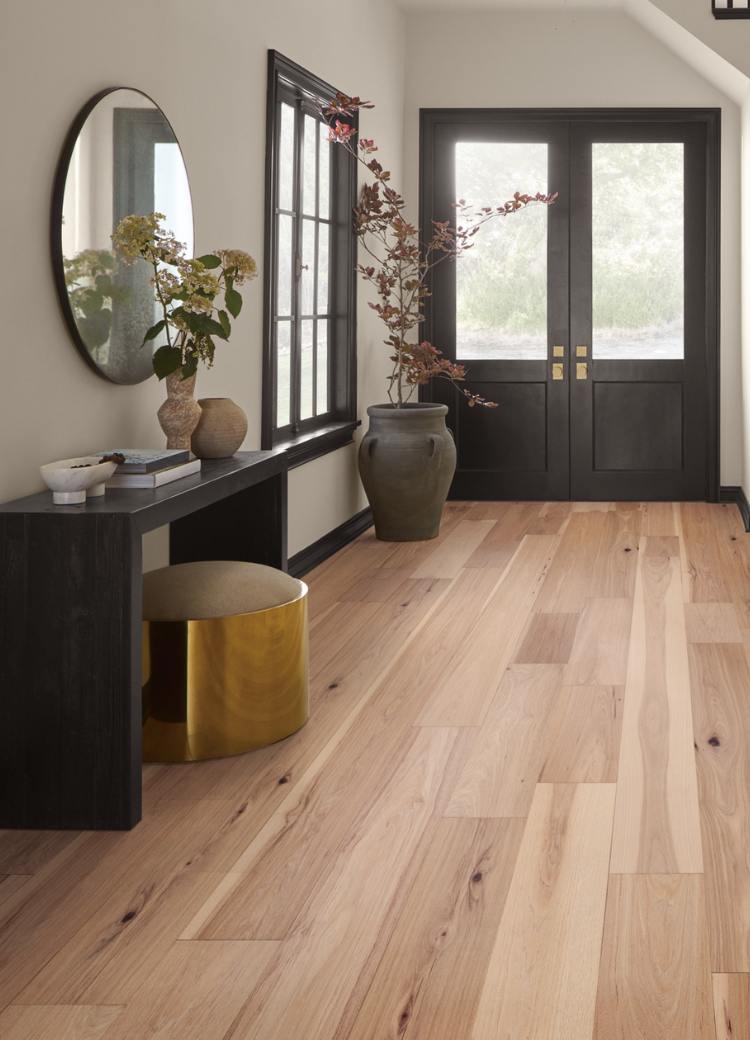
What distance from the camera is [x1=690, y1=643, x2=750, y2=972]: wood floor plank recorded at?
241cm

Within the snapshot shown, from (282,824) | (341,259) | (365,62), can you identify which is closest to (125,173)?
(282,824)

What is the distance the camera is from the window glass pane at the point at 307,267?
621 cm

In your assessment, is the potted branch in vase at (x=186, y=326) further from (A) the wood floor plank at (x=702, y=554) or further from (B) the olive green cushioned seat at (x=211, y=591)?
(A) the wood floor plank at (x=702, y=554)

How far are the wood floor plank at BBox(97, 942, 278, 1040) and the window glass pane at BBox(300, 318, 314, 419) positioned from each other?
414cm

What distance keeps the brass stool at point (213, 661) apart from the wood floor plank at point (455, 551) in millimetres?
2495

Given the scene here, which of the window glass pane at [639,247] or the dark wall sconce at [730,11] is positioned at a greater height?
the dark wall sconce at [730,11]

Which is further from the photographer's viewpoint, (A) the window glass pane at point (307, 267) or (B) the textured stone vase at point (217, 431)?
(A) the window glass pane at point (307, 267)

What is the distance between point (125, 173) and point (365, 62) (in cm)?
Result: 359

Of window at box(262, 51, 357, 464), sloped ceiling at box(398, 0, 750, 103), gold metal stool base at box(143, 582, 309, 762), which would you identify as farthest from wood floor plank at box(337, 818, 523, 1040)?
sloped ceiling at box(398, 0, 750, 103)

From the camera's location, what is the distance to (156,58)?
414cm

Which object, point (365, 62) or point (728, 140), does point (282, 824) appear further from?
→ point (728, 140)

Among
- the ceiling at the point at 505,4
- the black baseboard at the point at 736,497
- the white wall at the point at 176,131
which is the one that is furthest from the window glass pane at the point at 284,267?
the black baseboard at the point at 736,497

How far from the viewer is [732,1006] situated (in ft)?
7.01

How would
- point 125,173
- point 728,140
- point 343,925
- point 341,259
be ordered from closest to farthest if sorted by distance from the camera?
point 343,925 → point 125,173 → point 341,259 → point 728,140
